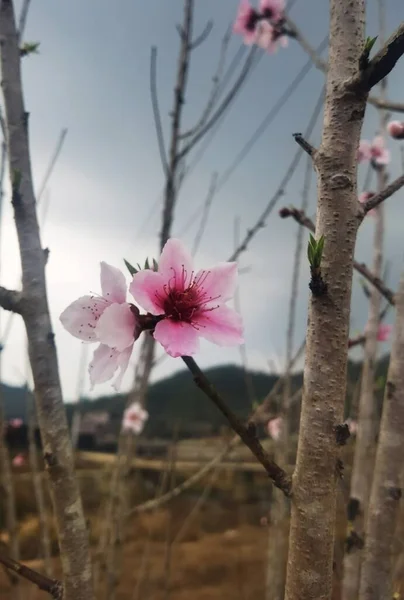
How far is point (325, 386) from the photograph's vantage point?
1.56 ft

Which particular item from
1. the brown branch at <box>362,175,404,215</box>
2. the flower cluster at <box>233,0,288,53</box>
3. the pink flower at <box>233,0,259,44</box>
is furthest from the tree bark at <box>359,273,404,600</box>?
the pink flower at <box>233,0,259,44</box>

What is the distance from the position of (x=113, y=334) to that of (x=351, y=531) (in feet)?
2.22

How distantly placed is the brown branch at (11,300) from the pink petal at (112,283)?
23 cm

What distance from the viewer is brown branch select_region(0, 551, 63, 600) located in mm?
607

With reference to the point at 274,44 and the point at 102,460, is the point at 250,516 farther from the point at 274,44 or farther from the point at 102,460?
the point at 274,44

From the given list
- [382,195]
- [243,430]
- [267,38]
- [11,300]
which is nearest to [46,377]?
[11,300]

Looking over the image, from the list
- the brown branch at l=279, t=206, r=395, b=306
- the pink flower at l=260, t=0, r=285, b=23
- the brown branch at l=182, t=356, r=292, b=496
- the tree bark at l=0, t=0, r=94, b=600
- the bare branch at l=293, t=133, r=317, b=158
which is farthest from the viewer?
the pink flower at l=260, t=0, r=285, b=23

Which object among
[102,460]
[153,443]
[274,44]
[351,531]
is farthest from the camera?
[102,460]

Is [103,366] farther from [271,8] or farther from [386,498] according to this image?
[271,8]

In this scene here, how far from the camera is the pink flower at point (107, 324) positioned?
472 mm

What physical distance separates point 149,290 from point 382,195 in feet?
0.80

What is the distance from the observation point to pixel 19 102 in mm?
808

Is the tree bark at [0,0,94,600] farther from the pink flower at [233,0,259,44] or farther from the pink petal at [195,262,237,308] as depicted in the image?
the pink flower at [233,0,259,44]

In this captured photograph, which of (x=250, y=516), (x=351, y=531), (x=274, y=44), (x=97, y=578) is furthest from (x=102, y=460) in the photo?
(x=351, y=531)
